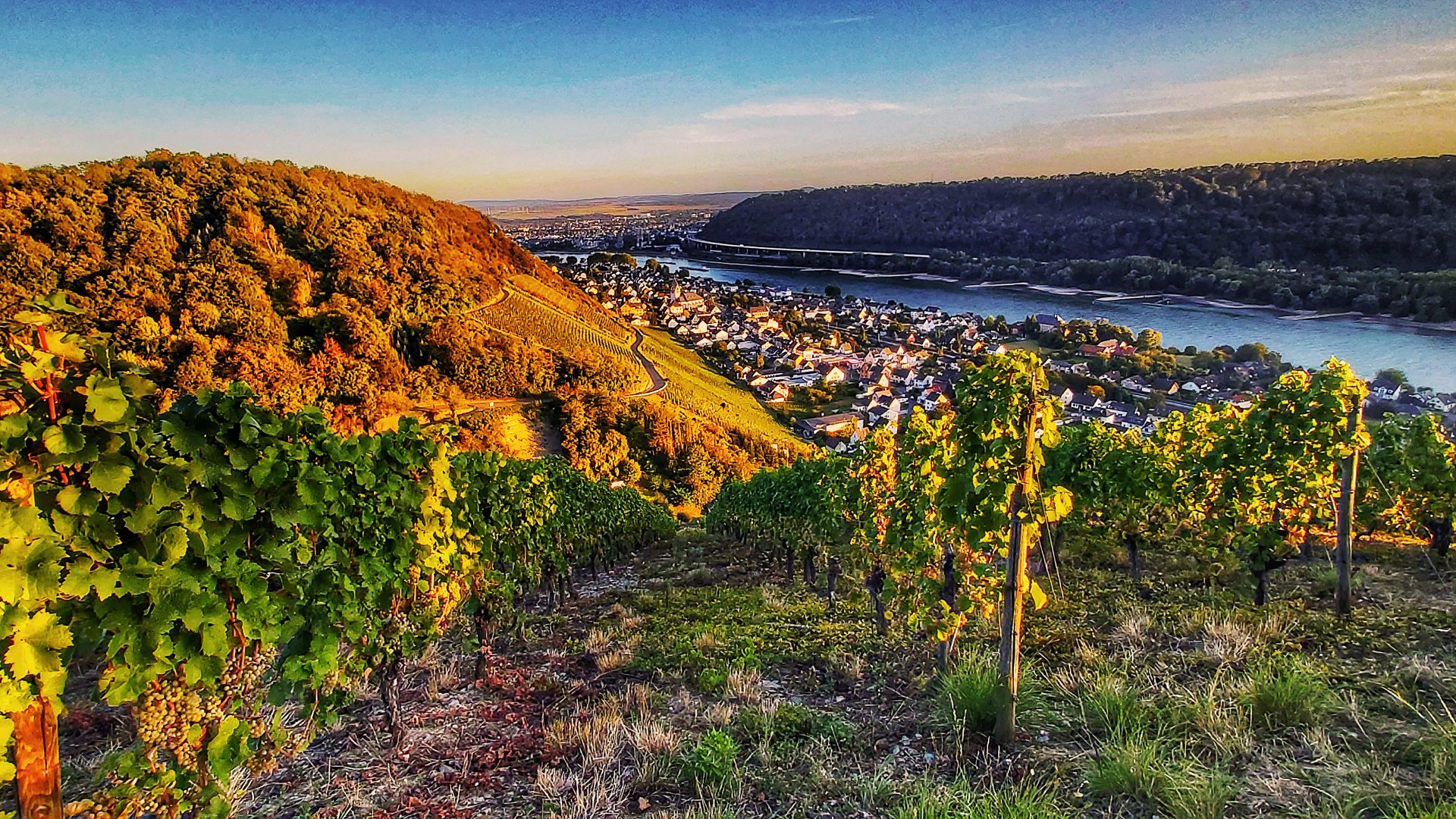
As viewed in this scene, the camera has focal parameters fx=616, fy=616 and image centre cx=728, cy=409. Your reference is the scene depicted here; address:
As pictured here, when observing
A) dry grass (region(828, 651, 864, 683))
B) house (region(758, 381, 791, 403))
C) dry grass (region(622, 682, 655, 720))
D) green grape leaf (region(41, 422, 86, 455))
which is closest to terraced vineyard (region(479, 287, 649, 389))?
house (region(758, 381, 791, 403))

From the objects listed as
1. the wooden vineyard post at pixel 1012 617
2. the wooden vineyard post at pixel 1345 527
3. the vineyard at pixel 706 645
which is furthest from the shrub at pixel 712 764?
the wooden vineyard post at pixel 1345 527

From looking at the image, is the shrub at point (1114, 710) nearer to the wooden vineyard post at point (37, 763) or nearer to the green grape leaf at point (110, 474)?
the green grape leaf at point (110, 474)

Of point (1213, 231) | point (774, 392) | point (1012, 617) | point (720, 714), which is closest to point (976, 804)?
point (1012, 617)

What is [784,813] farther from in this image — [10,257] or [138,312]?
[10,257]

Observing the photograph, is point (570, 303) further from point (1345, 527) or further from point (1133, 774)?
point (1133, 774)

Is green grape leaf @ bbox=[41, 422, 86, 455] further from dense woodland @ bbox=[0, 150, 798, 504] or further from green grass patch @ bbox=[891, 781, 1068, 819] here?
dense woodland @ bbox=[0, 150, 798, 504]

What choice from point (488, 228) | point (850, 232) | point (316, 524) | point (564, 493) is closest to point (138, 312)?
point (564, 493)
